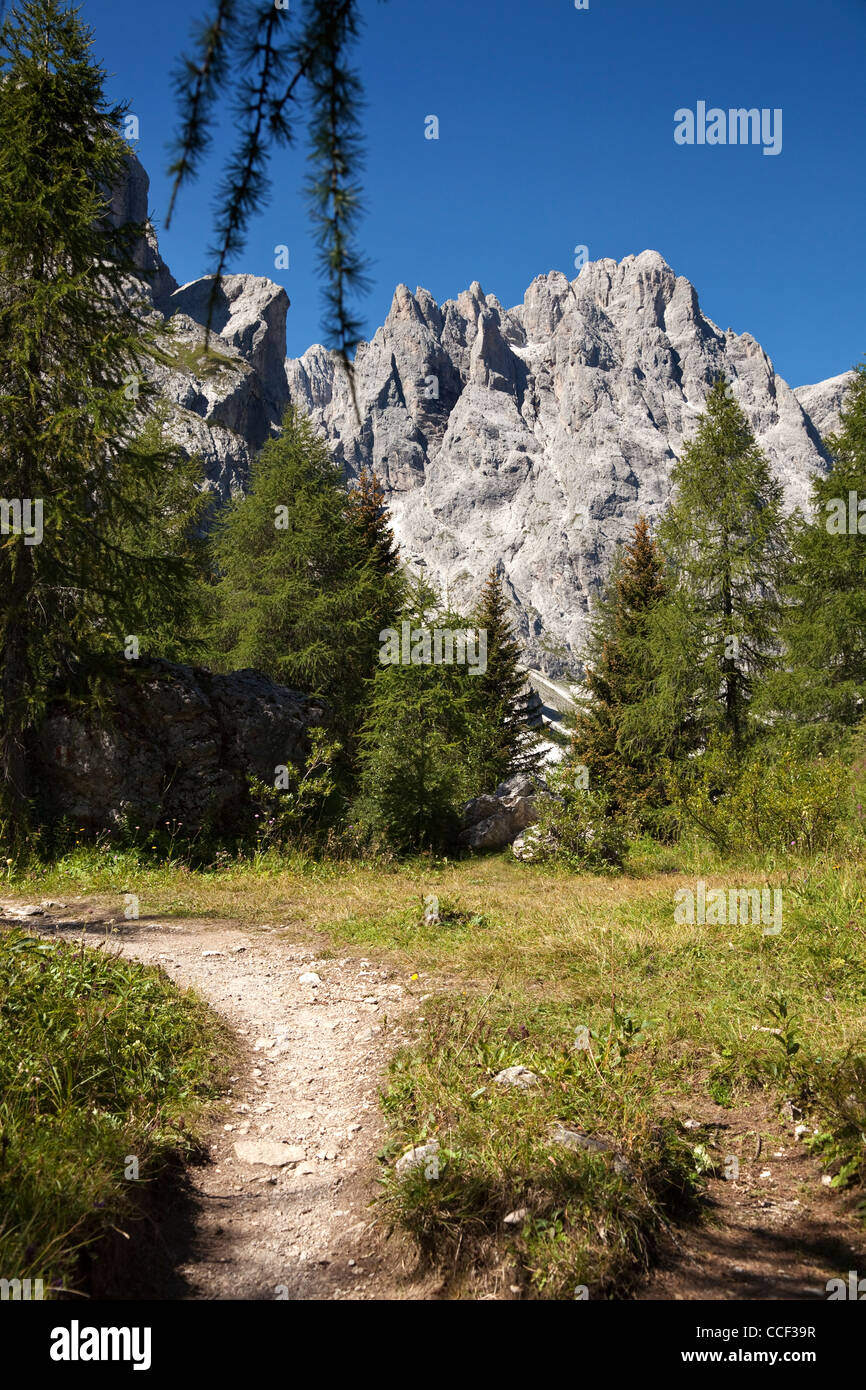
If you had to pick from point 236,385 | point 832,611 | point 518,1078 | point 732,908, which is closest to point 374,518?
point 832,611

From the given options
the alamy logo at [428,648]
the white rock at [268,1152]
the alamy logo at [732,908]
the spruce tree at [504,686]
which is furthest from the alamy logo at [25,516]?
the spruce tree at [504,686]

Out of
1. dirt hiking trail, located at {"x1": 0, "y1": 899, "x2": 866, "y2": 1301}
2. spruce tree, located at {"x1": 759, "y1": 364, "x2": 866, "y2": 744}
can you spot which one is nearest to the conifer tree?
spruce tree, located at {"x1": 759, "y1": 364, "x2": 866, "y2": 744}

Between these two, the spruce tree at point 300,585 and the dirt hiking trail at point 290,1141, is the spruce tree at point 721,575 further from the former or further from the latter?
the dirt hiking trail at point 290,1141

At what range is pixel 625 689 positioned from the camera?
68.7 ft

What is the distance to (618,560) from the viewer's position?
2659 cm

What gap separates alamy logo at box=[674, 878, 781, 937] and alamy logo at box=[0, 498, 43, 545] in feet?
30.9

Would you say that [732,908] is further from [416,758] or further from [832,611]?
[832,611]

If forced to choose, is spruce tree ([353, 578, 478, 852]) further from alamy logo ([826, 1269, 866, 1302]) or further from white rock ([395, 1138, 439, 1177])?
alamy logo ([826, 1269, 866, 1302])

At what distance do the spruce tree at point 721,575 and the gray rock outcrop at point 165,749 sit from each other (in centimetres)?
1005

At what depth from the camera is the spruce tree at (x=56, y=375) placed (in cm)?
980

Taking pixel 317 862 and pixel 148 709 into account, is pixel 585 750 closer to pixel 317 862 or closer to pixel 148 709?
pixel 317 862

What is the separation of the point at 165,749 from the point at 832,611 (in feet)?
49.4
